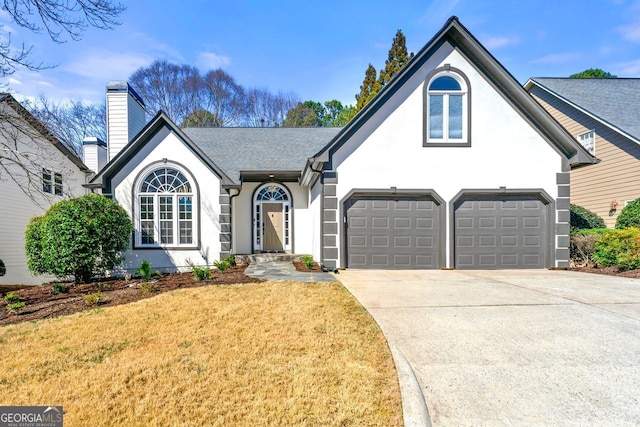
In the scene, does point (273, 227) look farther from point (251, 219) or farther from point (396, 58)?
point (396, 58)

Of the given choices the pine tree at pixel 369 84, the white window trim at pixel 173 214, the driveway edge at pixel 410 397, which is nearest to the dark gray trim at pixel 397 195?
the white window trim at pixel 173 214

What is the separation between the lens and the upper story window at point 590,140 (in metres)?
14.8

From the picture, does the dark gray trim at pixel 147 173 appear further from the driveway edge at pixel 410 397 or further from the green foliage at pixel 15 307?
the driveway edge at pixel 410 397

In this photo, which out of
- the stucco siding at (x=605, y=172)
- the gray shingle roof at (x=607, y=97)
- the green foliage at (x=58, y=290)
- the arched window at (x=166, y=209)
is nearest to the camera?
the green foliage at (x=58, y=290)

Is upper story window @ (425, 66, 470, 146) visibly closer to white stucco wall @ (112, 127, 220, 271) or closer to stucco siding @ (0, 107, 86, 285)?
white stucco wall @ (112, 127, 220, 271)

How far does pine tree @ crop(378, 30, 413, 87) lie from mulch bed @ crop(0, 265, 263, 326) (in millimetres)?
22873

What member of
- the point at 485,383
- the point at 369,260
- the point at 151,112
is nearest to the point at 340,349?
the point at 485,383

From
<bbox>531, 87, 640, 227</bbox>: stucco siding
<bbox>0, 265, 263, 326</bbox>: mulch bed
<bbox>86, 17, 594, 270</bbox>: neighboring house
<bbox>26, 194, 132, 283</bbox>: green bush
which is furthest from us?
<bbox>531, 87, 640, 227</bbox>: stucco siding

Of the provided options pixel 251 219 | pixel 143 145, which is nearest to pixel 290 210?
pixel 251 219

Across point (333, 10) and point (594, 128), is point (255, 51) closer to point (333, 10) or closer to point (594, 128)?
point (333, 10)

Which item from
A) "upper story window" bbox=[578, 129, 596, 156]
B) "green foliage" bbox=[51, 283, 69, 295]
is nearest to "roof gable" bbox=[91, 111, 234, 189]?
"green foliage" bbox=[51, 283, 69, 295]

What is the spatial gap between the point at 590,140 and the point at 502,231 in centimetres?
952

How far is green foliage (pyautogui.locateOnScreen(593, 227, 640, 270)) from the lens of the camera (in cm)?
934

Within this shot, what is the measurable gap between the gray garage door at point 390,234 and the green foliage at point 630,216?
818 cm
